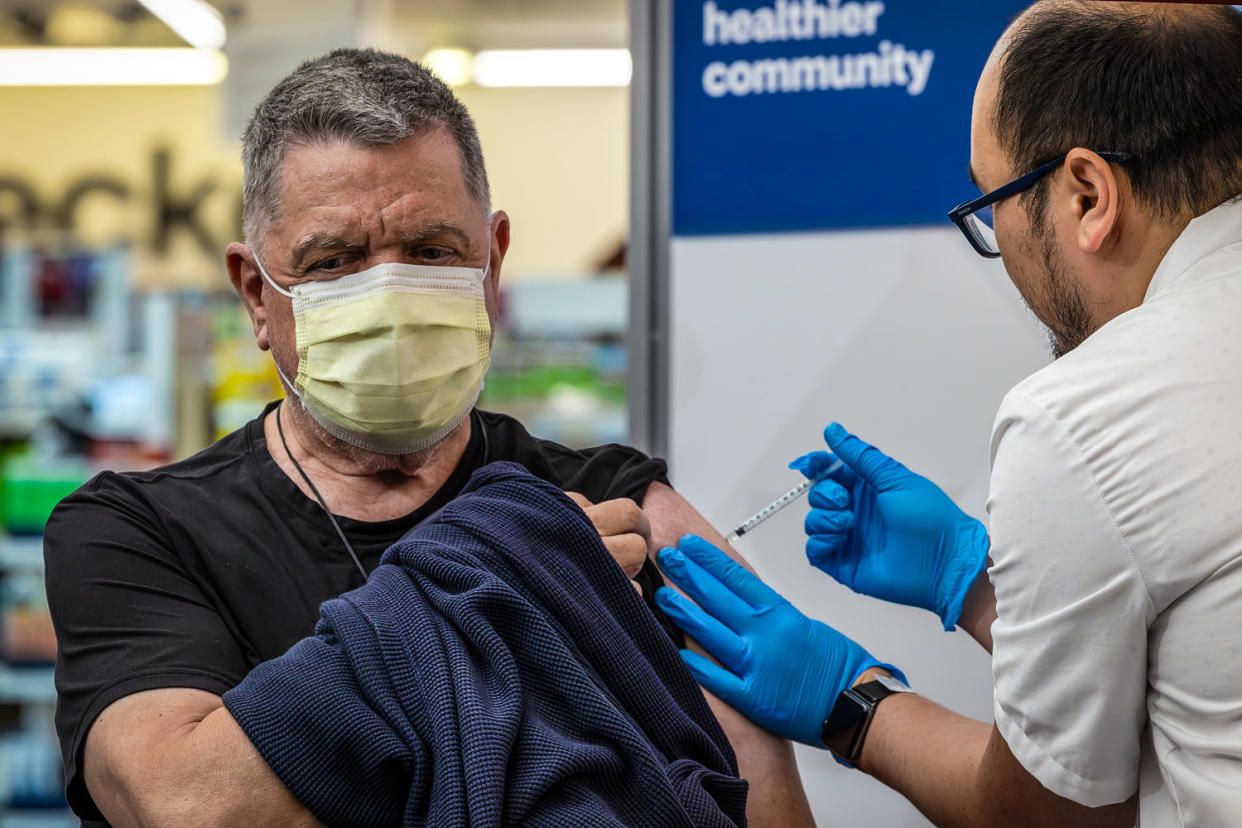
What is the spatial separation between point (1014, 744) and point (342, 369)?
92 cm

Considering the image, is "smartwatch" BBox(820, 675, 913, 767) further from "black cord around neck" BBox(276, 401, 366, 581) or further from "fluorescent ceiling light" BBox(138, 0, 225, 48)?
"fluorescent ceiling light" BBox(138, 0, 225, 48)

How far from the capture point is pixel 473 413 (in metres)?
1.77

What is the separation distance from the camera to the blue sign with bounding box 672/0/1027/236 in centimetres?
232

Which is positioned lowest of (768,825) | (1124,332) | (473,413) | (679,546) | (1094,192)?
(768,825)

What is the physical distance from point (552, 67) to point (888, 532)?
252 cm

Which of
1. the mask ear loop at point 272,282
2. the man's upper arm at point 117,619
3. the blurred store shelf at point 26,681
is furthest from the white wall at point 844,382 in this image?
the blurred store shelf at point 26,681

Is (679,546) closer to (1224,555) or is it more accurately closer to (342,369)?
(342,369)

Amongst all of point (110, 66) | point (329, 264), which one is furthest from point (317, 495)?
point (110, 66)

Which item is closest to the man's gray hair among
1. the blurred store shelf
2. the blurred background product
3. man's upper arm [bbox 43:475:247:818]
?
man's upper arm [bbox 43:475:247:818]

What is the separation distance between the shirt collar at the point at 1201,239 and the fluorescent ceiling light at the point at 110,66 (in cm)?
369

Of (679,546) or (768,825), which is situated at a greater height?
(679,546)

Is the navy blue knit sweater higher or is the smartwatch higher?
the navy blue knit sweater

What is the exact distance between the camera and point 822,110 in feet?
7.84

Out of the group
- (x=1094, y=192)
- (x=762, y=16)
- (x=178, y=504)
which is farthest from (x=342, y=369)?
(x=762, y=16)
